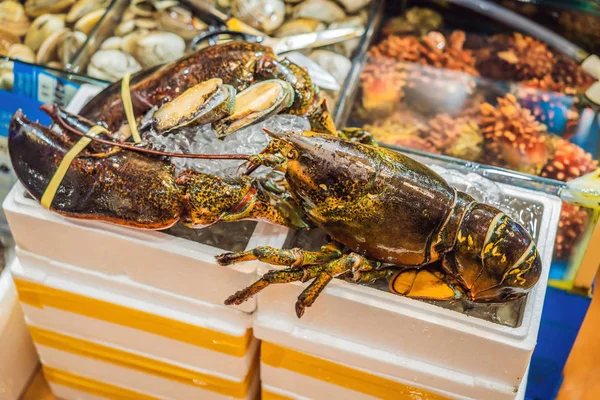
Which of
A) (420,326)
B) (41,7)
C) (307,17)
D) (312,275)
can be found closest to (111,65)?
(41,7)

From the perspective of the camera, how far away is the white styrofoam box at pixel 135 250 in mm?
1283

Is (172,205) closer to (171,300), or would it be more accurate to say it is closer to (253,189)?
(253,189)

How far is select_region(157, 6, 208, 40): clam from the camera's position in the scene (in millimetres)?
2143

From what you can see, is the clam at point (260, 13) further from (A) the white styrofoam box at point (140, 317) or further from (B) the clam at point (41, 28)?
(A) the white styrofoam box at point (140, 317)

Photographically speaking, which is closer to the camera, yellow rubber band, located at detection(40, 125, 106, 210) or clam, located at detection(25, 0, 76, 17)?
yellow rubber band, located at detection(40, 125, 106, 210)

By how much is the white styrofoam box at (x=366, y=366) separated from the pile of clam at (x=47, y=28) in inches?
45.4

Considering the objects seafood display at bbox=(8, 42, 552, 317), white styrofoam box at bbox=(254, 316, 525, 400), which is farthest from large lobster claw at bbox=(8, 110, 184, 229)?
white styrofoam box at bbox=(254, 316, 525, 400)

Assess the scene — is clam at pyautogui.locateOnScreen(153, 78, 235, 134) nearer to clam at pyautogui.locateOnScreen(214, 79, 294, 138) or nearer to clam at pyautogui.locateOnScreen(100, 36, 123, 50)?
Answer: clam at pyautogui.locateOnScreen(214, 79, 294, 138)

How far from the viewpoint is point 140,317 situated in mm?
1447

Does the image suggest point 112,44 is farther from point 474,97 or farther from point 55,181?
point 474,97

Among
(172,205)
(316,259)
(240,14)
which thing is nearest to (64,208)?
(172,205)

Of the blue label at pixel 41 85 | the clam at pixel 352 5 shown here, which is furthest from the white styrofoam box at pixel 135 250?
the clam at pixel 352 5

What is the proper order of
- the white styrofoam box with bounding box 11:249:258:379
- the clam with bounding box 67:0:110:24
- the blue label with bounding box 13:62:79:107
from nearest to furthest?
the white styrofoam box with bounding box 11:249:258:379, the blue label with bounding box 13:62:79:107, the clam with bounding box 67:0:110:24

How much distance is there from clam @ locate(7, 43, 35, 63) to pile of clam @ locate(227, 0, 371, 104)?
0.60 metres
